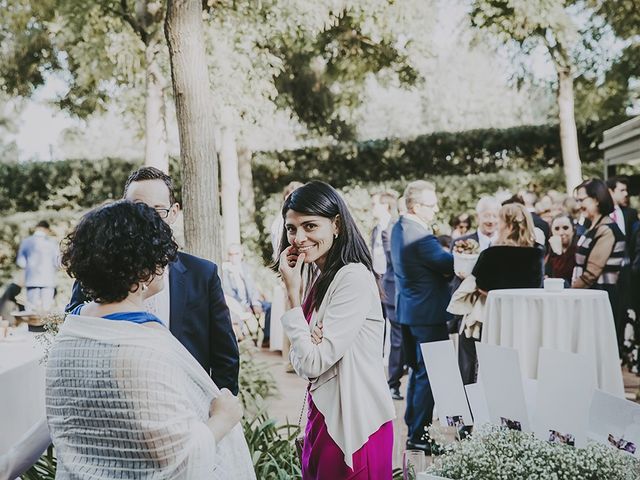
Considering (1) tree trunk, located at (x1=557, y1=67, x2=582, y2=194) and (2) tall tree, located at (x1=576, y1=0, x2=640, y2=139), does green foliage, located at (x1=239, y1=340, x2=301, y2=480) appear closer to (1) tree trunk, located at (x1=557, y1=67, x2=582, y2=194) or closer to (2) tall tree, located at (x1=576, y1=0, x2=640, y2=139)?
(1) tree trunk, located at (x1=557, y1=67, x2=582, y2=194)

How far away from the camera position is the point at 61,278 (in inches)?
570

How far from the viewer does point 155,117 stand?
1023cm

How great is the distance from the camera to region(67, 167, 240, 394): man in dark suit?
9.43 feet

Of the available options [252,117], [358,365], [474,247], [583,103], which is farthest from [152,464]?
[583,103]

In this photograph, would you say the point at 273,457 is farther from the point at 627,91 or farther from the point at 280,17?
the point at 627,91

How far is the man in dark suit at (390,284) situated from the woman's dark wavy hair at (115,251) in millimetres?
4844

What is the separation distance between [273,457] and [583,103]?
13819 millimetres

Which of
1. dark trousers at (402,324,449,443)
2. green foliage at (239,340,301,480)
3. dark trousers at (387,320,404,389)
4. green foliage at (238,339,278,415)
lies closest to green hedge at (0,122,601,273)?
green foliage at (238,339,278,415)

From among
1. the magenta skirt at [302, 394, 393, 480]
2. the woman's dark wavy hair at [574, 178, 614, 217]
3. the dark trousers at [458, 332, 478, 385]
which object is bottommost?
the dark trousers at [458, 332, 478, 385]

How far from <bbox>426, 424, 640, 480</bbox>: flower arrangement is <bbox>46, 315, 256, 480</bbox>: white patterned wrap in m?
0.62

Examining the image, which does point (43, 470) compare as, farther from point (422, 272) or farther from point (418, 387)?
point (422, 272)

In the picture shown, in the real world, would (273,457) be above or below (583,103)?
below

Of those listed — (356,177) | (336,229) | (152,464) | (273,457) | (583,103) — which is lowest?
(273,457)

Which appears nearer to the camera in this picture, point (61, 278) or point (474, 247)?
point (474, 247)
